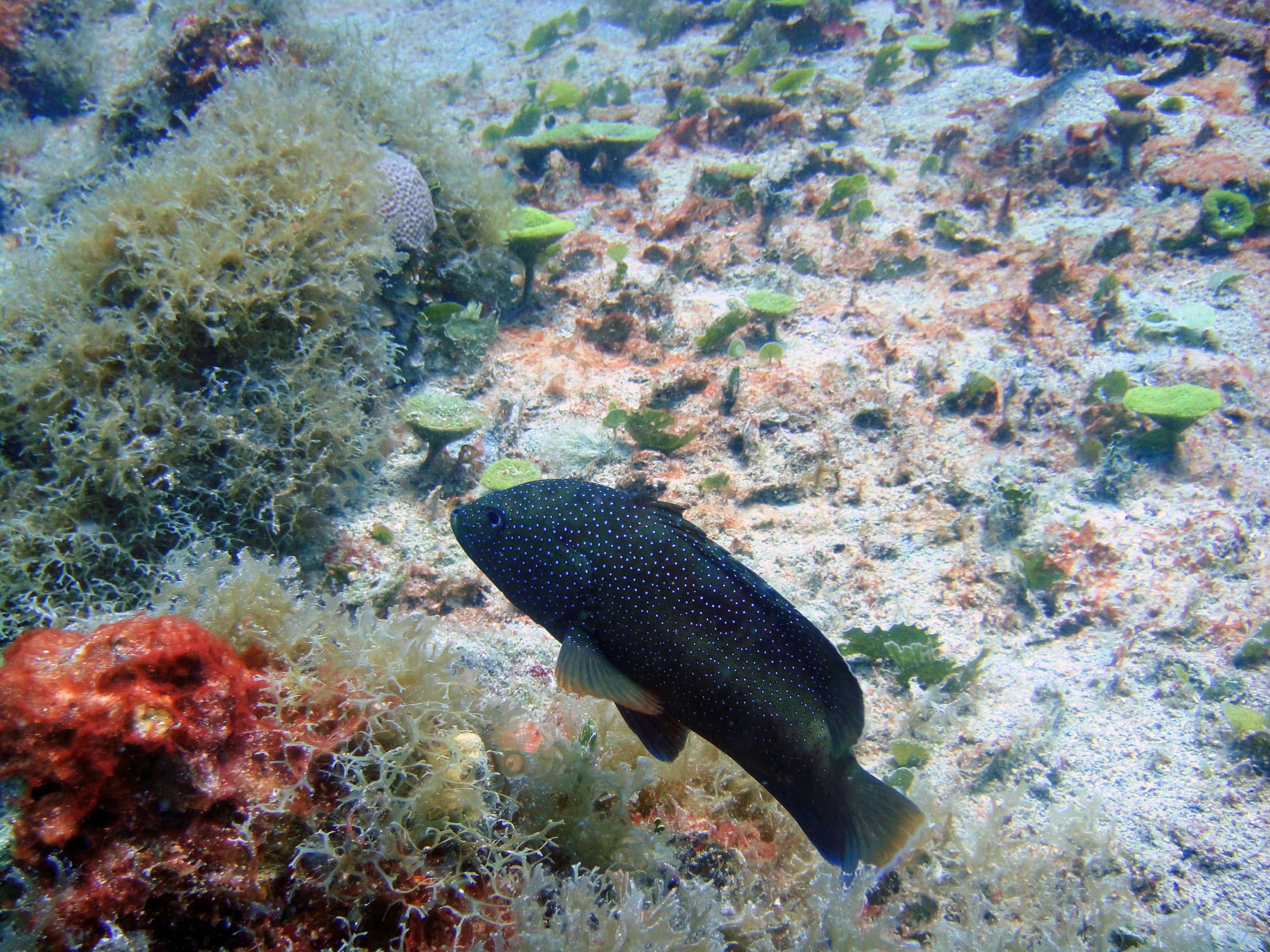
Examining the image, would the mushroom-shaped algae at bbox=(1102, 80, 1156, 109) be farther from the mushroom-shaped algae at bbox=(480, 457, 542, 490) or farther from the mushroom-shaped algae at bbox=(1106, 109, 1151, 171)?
the mushroom-shaped algae at bbox=(480, 457, 542, 490)

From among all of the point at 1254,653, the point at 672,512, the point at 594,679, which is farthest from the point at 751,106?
the point at 594,679

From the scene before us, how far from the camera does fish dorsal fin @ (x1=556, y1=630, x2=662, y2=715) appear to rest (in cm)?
202

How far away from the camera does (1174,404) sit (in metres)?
4.77

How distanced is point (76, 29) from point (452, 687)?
1686 centimetres

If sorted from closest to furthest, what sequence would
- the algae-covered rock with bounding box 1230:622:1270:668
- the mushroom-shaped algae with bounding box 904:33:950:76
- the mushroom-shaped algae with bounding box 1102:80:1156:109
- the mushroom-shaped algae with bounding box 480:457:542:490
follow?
the algae-covered rock with bounding box 1230:622:1270:668
the mushroom-shaped algae with bounding box 480:457:542:490
the mushroom-shaped algae with bounding box 1102:80:1156:109
the mushroom-shaped algae with bounding box 904:33:950:76

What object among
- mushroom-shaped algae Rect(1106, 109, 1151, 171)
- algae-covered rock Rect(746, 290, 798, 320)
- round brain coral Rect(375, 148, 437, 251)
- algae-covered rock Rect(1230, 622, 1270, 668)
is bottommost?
algae-covered rock Rect(1230, 622, 1270, 668)

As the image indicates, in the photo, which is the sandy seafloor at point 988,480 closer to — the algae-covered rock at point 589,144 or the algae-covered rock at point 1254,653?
the algae-covered rock at point 1254,653

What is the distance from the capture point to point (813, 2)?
37.9 feet

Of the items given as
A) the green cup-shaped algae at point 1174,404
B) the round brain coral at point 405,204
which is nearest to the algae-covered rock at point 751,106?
the round brain coral at point 405,204

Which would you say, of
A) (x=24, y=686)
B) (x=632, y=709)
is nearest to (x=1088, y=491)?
(x=632, y=709)

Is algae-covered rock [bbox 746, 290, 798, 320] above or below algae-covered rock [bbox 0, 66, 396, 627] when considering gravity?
below

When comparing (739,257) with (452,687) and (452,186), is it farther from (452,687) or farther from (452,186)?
(452,687)

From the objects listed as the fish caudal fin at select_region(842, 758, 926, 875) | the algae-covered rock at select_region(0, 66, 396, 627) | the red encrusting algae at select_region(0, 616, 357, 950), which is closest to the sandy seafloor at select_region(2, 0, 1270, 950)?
the algae-covered rock at select_region(0, 66, 396, 627)

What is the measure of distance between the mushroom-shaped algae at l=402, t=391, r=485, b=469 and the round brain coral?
1.56 metres
